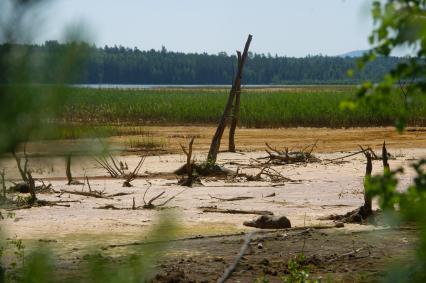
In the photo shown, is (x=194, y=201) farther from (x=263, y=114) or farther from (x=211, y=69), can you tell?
(x=211, y=69)

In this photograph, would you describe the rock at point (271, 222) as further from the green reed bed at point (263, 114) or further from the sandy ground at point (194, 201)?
the green reed bed at point (263, 114)

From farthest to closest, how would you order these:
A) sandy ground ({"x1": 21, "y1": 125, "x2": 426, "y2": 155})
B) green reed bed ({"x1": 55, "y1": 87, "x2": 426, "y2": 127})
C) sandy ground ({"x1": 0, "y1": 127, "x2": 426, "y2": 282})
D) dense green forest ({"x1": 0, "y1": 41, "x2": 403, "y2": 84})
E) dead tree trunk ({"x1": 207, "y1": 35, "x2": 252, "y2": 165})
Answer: dense green forest ({"x1": 0, "y1": 41, "x2": 403, "y2": 84}) → green reed bed ({"x1": 55, "y1": 87, "x2": 426, "y2": 127}) → sandy ground ({"x1": 21, "y1": 125, "x2": 426, "y2": 155}) → dead tree trunk ({"x1": 207, "y1": 35, "x2": 252, "y2": 165}) → sandy ground ({"x1": 0, "y1": 127, "x2": 426, "y2": 282})

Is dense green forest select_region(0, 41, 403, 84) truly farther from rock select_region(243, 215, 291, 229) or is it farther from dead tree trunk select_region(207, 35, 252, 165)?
rock select_region(243, 215, 291, 229)

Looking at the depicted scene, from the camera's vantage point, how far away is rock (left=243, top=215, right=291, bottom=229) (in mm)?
10422

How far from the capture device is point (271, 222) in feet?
34.2

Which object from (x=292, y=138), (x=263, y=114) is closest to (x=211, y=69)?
(x=263, y=114)

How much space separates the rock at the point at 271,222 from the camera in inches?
410

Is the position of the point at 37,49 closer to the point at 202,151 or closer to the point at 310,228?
the point at 310,228

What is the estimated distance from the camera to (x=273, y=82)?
167m

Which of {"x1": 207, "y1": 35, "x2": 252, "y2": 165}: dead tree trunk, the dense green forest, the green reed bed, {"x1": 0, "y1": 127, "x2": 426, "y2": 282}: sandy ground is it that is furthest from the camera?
the dense green forest

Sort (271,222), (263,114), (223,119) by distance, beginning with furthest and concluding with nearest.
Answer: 1. (263,114)
2. (223,119)
3. (271,222)

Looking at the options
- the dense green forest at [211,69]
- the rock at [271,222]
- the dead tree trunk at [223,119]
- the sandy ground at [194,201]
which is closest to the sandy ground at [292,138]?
the dead tree trunk at [223,119]

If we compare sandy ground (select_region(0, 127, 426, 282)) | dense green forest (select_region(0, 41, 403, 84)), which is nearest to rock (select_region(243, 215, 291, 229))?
sandy ground (select_region(0, 127, 426, 282))

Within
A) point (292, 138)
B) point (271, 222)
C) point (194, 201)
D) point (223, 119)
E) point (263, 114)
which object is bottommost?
point (292, 138)
